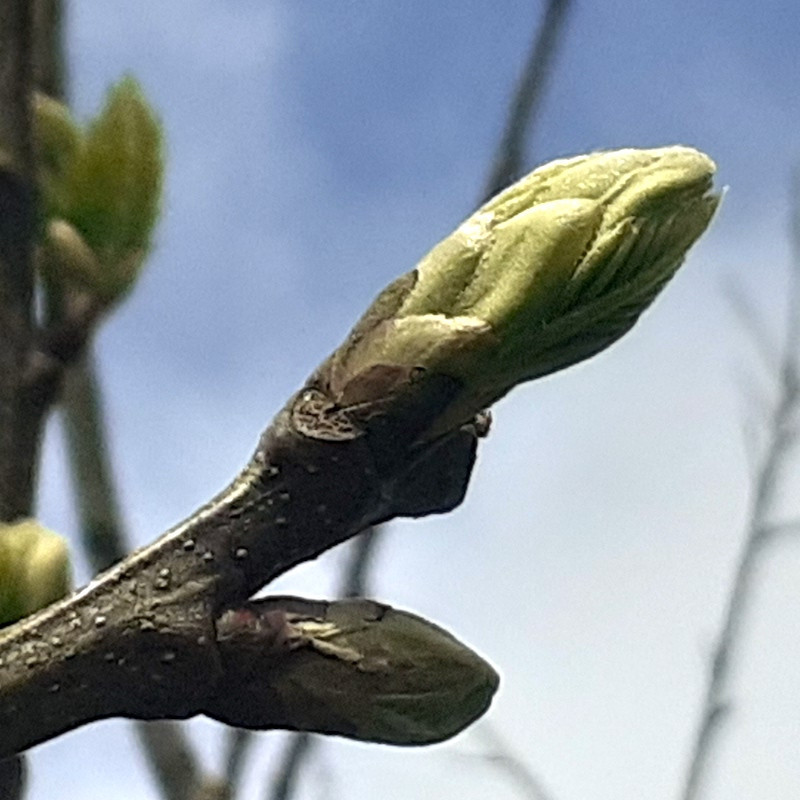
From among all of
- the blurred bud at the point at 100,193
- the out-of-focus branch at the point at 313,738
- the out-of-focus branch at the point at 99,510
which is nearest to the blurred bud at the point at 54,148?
the blurred bud at the point at 100,193

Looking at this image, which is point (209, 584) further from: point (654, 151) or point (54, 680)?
point (654, 151)

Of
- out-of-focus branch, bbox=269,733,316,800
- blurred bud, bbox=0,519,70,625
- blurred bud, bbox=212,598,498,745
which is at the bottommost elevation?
out-of-focus branch, bbox=269,733,316,800

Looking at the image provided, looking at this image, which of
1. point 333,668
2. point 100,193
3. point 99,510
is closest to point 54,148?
point 100,193

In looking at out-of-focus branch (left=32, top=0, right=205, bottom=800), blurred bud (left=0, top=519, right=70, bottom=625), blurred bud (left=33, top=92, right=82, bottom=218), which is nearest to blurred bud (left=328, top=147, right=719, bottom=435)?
blurred bud (left=0, top=519, right=70, bottom=625)

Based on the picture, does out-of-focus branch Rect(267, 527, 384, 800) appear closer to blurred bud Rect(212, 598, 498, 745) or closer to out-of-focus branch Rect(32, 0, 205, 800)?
out-of-focus branch Rect(32, 0, 205, 800)

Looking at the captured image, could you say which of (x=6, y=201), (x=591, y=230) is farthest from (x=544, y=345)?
(x=6, y=201)
